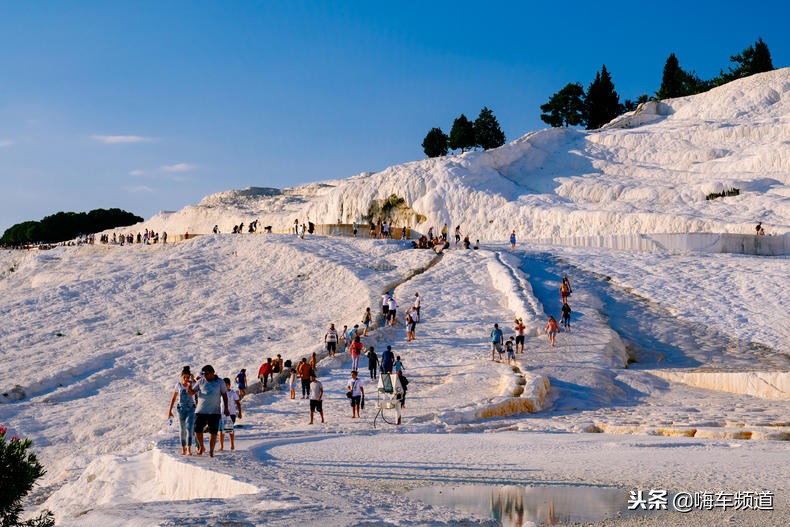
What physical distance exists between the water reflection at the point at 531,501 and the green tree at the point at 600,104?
66.9 meters

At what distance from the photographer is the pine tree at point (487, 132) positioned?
75.1 m

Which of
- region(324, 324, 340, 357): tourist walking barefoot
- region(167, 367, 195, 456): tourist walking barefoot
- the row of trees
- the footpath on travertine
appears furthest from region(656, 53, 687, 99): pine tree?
region(167, 367, 195, 456): tourist walking barefoot

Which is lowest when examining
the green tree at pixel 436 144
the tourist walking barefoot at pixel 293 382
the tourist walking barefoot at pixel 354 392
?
the tourist walking barefoot at pixel 293 382

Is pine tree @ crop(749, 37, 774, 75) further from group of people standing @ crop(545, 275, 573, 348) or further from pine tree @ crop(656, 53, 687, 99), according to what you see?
group of people standing @ crop(545, 275, 573, 348)

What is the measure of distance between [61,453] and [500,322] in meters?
11.8

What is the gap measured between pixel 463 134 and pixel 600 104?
12035 millimetres

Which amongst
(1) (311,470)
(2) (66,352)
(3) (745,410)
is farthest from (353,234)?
(1) (311,470)

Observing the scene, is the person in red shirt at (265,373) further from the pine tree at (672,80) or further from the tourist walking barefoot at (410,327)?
the pine tree at (672,80)

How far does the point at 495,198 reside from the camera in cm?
4619

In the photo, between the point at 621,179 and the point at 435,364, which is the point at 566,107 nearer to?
the point at 621,179

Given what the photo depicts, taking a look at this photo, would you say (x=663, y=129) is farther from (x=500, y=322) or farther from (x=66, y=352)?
(x=66, y=352)

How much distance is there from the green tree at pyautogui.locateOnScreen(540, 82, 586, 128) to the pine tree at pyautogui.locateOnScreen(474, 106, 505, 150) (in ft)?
13.7

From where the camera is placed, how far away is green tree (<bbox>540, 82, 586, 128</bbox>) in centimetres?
7244

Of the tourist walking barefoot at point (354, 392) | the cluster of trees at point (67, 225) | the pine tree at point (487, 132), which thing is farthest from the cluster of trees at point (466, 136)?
the tourist walking barefoot at point (354, 392)
